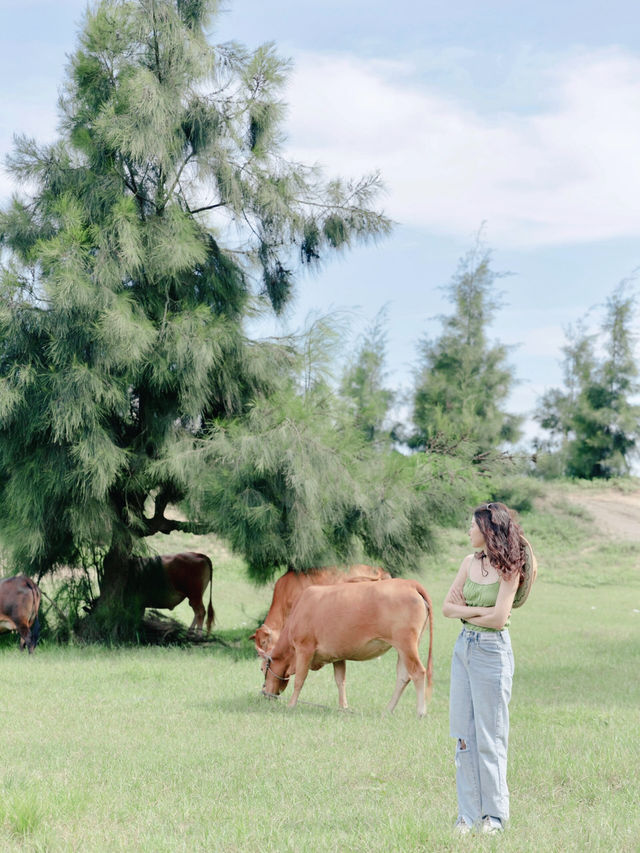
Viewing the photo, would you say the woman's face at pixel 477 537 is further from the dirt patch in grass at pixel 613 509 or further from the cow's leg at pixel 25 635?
the dirt patch in grass at pixel 613 509

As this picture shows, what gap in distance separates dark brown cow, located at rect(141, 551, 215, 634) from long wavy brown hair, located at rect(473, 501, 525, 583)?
29.3 ft

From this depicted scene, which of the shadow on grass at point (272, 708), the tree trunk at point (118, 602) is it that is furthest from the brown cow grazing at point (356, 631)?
the tree trunk at point (118, 602)

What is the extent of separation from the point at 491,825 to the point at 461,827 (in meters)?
0.15

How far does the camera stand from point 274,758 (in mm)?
5523

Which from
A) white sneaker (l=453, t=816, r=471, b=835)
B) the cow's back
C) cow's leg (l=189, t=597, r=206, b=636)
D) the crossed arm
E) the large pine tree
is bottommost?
cow's leg (l=189, t=597, r=206, b=636)

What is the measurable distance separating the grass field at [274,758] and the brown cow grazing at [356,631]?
0.33 m

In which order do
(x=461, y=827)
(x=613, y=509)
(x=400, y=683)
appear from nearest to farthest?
(x=461, y=827) → (x=400, y=683) → (x=613, y=509)

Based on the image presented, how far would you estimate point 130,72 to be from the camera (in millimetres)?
11875

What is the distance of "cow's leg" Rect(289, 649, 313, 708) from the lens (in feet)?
24.8

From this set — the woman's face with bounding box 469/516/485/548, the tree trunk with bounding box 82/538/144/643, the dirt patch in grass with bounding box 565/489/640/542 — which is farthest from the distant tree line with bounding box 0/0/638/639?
the dirt patch in grass with bounding box 565/489/640/542

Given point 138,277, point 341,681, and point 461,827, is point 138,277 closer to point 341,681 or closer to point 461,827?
point 341,681

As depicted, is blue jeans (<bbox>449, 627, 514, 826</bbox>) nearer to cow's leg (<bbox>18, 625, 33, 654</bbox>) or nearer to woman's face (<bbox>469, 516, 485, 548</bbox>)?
woman's face (<bbox>469, 516, 485, 548</bbox>)

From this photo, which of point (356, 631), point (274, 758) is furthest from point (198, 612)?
point (274, 758)

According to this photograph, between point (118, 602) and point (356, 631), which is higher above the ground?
point (356, 631)
